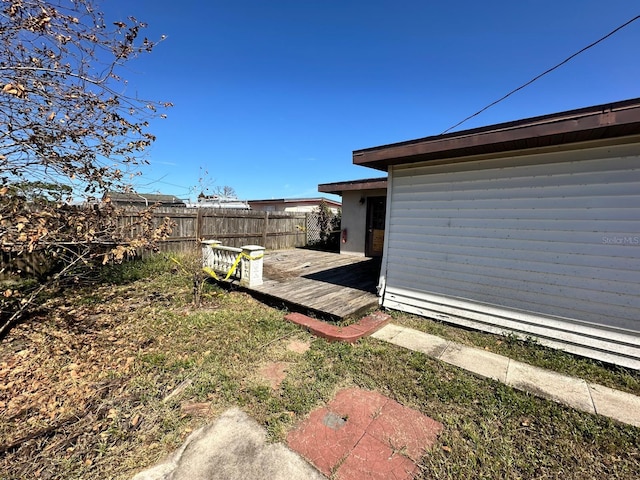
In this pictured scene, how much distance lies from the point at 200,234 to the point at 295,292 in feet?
18.0

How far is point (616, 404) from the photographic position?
2.25 metres

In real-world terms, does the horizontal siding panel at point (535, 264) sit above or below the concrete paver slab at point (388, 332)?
above

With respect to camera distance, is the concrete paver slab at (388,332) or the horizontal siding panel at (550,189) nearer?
the horizontal siding panel at (550,189)

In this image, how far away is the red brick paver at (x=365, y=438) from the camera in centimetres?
164

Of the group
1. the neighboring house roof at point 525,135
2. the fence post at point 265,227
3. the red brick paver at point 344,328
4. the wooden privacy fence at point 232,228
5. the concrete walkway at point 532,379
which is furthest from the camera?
the fence post at point 265,227

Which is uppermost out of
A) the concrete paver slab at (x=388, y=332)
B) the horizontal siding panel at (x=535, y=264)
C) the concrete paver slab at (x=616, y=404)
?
the horizontal siding panel at (x=535, y=264)

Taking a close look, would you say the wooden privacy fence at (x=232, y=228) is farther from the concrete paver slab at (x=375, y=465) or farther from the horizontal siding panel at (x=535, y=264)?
the concrete paver slab at (x=375, y=465)

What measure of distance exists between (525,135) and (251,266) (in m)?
4.47

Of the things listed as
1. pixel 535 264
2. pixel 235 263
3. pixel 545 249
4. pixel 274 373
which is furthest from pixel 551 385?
pixel 235 263

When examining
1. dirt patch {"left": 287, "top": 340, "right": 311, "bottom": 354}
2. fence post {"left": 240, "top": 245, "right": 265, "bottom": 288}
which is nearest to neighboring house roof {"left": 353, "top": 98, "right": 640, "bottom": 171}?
fence post {"left": 240, "top": 245, "right": 265, "bottom": 288}

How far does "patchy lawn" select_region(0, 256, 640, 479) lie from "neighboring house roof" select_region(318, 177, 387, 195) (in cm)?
519

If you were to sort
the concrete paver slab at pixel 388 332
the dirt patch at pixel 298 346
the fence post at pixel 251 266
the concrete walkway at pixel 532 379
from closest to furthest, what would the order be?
the concrete walkway at pixel 532 379 → the dirt patch at pixel 298 346 → the concrete paver slab at pixel 388 332 → the fence post at pixel 251 266

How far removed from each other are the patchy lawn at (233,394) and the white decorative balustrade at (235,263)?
1.15 m

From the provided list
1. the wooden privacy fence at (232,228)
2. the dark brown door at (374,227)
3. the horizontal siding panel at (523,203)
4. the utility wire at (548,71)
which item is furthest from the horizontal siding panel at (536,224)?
the wooden privacy fence at (232,228)
